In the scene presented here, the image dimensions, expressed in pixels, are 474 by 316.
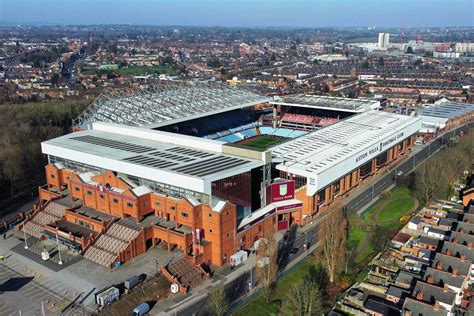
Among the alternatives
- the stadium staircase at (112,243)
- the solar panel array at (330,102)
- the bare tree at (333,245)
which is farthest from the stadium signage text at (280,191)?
the solar panel array at (330,102)

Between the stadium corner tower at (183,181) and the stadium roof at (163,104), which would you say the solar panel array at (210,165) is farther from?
the stadium roof at (163,104)

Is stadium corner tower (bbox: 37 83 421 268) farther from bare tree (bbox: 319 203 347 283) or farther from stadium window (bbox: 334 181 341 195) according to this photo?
bare tree (bbox: 319 203 347 283)

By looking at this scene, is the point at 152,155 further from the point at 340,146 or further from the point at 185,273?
the point at 340,146

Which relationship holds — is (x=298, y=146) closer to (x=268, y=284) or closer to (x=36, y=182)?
(x=268, y=284)

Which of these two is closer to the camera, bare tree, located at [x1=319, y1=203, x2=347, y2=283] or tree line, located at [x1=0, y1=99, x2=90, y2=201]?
bare tree, located at [x1=319, y1=203, x2=347, y2=283]

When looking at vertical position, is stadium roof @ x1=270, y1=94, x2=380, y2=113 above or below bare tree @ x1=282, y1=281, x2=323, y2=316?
above

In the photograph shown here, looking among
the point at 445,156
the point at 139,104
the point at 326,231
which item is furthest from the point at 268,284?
the point at 139,104

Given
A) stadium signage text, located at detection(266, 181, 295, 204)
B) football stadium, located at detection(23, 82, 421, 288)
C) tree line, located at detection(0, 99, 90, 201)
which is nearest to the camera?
football stadium, located at detection(23, 82, 421, 288)

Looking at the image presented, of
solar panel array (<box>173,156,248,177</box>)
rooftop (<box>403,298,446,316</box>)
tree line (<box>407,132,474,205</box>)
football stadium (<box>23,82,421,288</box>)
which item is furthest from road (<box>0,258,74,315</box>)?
tree line (<box>407,132,474,205</box>)
